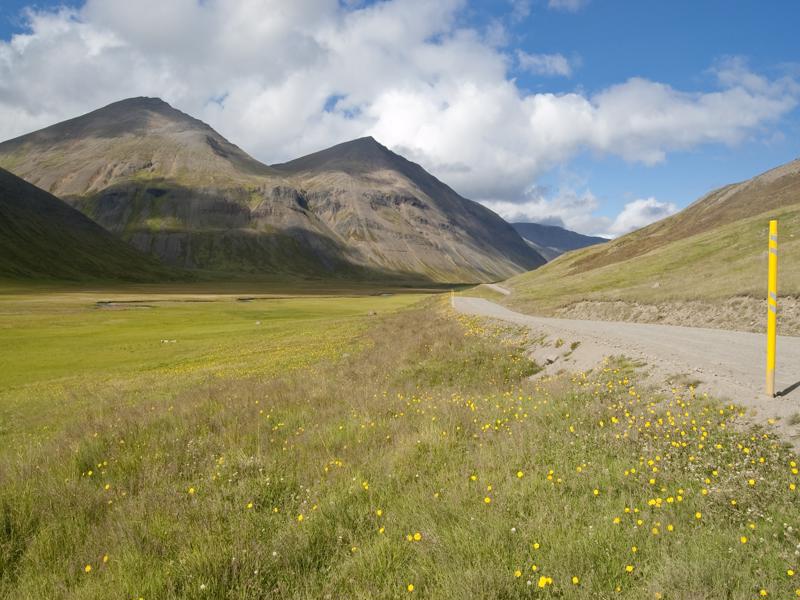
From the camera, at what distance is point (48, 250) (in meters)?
169

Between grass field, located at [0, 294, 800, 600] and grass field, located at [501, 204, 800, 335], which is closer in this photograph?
grass field, located at [0, 294, 800, 600]

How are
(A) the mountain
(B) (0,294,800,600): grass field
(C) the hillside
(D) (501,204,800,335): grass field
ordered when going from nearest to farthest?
(B) (0,294,800,600): grass field < (D) (501,204,800,335): grass field < (C) the hillside < (A) the mountain

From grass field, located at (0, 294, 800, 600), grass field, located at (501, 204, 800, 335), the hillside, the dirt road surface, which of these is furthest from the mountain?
the dirt road surface

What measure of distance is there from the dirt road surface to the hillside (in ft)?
21.7

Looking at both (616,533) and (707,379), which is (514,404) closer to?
(707,379)

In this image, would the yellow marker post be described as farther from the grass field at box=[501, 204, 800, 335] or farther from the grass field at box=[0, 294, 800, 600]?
the grass field at box=[501, 204, 800, 335]

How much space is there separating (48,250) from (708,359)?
211 meters

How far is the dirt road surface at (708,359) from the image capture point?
782cm

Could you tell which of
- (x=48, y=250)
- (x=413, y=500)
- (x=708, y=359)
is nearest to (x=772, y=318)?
(x=708, y=359)

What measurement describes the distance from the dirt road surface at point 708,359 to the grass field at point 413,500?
602mm

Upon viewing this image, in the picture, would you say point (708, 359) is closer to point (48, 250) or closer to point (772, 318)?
point (772, 318)

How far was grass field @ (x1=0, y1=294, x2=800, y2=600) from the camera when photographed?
4645 mm

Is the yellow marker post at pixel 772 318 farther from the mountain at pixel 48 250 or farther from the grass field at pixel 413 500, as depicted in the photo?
the mountain at pixel 48 250

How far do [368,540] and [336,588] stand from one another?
2.42ft
